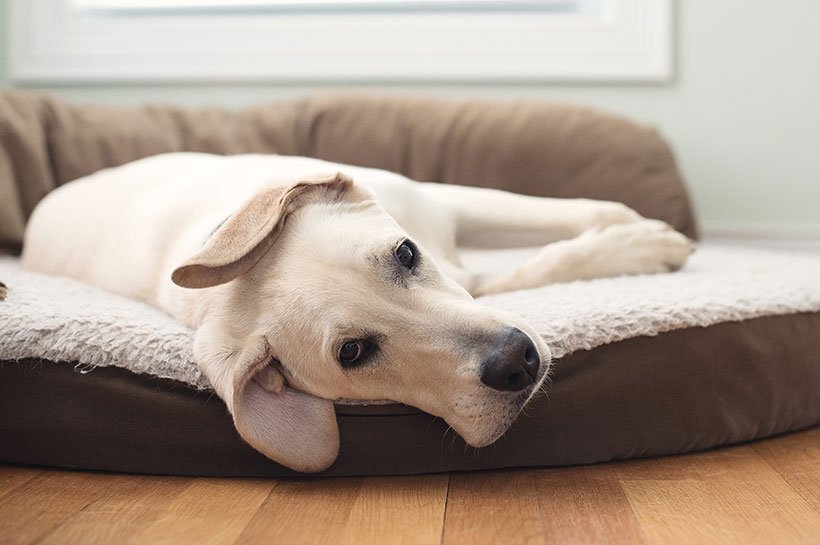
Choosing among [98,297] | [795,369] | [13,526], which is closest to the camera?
[13,526]

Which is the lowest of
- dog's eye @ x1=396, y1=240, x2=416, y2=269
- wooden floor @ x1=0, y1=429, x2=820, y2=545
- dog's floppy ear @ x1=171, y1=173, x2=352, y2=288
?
wooden floor @ x1=0, y1=429, x2=820, y2=545

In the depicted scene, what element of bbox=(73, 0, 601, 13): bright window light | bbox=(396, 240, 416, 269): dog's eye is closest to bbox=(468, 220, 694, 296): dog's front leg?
bbox=(396, 240, 416, 269): dog's eye

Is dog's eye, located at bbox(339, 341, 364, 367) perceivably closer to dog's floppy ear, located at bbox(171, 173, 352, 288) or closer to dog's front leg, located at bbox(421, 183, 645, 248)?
dog's floppy ear, located at bbox(171, 173, 352, 288)

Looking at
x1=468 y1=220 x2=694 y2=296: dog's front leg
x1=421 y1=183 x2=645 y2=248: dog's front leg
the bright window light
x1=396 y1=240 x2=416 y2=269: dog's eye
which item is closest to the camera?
x1=396 y1=240 x2=416 y2=269: dog's eye

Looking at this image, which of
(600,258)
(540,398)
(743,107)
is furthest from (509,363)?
(743,107)

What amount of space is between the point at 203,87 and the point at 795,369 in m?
3.18

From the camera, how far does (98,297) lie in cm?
230

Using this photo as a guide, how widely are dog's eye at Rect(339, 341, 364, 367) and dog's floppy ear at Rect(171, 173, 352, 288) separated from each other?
0.26 m

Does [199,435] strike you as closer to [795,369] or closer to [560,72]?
[795,369]

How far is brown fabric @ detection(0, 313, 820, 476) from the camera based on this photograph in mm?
1837

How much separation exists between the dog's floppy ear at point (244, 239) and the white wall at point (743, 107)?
8.38 ft

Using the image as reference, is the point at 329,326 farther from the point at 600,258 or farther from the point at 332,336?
the point at 600,258

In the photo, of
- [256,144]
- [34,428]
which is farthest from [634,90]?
[34,428]

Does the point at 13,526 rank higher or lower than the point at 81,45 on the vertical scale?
lower
